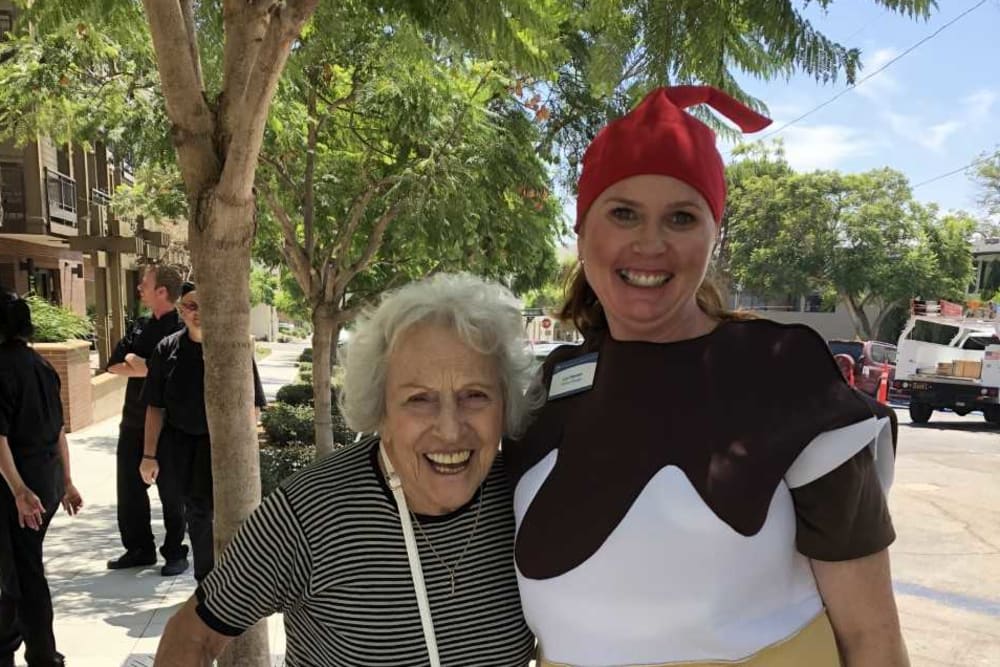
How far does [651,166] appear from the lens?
4.62 ft

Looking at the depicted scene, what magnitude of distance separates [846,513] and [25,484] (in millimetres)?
3491

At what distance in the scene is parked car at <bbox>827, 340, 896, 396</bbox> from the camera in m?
17.8

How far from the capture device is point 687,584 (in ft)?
4.09

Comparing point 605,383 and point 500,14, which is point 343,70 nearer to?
point 500,14

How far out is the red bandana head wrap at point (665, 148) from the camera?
1.40 meters

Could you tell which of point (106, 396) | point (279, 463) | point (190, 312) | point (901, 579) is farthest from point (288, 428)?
point (901, 579)

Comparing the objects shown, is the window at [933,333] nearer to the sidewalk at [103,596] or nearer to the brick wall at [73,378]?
the brick wall at [73,378]

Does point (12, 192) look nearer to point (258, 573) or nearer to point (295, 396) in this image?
point (295, 396)

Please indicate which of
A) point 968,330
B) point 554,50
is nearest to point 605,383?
point 554,50

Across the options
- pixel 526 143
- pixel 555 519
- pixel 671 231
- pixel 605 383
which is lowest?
pixel 555 519

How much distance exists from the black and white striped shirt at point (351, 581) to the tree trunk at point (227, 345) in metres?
0.85

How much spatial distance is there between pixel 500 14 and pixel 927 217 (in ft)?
101

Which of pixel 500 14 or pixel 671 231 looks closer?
pixel 671 231

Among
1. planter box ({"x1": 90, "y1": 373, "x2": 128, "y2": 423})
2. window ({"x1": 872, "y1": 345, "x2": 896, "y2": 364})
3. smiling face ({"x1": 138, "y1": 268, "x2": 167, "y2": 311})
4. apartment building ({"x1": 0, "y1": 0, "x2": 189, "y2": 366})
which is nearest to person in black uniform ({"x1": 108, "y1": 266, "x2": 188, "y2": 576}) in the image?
smiling face ({"x1": 138, "y1": 268, "x2": 167, "y2": 311})
